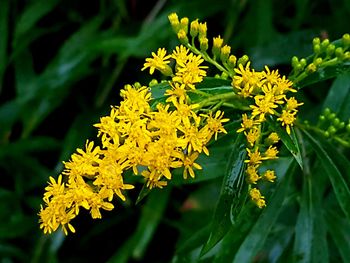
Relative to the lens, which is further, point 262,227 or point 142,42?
point 142,42

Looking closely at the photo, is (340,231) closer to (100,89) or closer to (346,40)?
(346,40)

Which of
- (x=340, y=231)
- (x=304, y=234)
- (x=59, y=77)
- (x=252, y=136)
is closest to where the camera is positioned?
(x=252, y=136)

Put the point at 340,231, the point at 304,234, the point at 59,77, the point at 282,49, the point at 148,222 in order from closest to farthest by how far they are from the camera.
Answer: the point at 304,234 → the point at 340,231 → the point at 282,49 → the point at 148,222 → the point at 59,77

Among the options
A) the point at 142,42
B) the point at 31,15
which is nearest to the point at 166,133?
the point at 142,42

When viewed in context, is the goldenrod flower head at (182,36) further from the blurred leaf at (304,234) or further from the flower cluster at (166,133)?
the blurred leaf at (304,234)

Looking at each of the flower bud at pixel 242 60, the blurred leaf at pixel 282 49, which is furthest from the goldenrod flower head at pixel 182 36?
the blurred leaf at pixel 282 49

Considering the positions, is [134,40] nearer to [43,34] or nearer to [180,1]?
[180,1]
